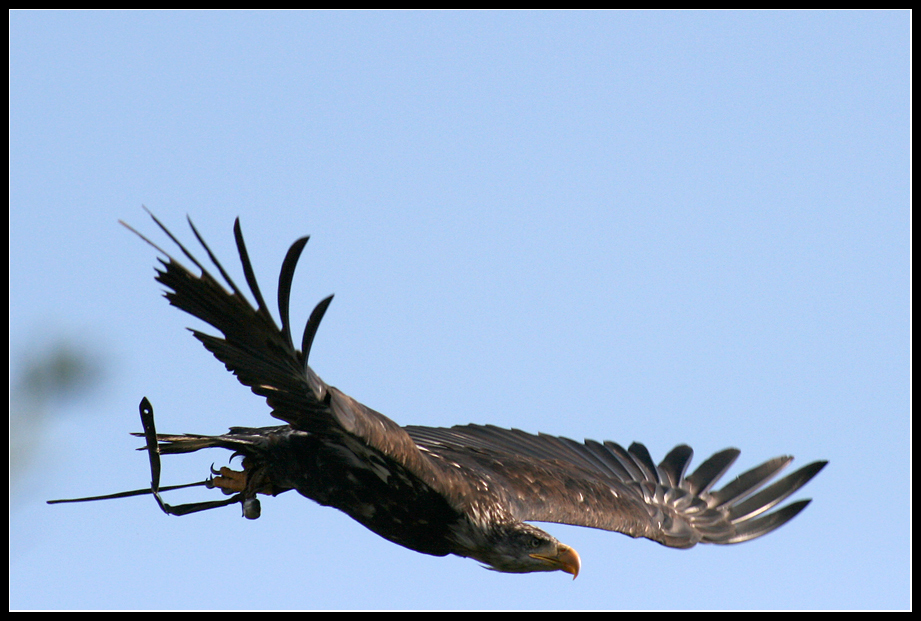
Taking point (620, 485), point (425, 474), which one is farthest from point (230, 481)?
point (620, 485)

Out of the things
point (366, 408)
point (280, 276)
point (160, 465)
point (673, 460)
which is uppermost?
point (673, 460)

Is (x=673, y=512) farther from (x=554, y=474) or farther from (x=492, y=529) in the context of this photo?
(x=492, y=529)

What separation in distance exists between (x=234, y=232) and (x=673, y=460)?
5.48 m

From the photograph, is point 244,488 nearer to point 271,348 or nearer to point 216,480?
point 216,480

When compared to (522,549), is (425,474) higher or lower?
higher

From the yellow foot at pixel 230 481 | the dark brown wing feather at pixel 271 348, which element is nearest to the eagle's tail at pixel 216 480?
the yellow foot at pixel 230 481

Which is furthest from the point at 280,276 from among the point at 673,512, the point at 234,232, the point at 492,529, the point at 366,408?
the point at 673,512

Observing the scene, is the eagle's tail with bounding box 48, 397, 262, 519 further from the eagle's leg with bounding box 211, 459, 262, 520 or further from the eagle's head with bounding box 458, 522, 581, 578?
the eagle's head with bounding box 458, 522, 581, 578

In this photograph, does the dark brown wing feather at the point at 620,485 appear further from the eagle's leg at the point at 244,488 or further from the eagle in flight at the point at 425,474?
the eagle's leg at the point at 244,488

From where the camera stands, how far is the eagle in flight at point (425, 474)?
4516 mm

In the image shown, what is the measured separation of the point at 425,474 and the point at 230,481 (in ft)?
4.71

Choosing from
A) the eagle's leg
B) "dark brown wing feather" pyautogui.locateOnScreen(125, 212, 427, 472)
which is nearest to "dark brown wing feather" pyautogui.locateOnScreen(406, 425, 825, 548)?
the eagle's leg

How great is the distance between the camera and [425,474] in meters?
5.09

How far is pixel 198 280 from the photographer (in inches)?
174
